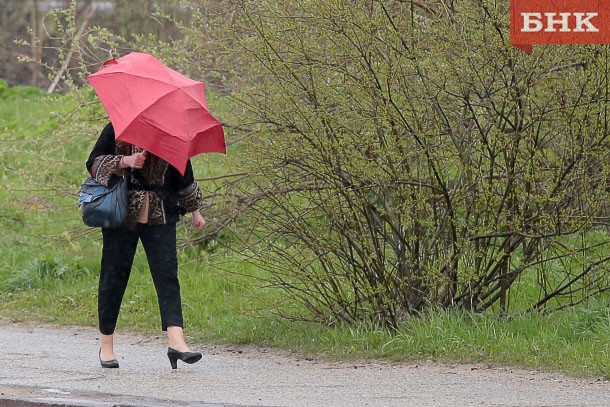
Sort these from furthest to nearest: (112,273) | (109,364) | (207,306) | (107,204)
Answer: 1. (207,306)
2. (109,364)
3. (112,273)
4. (107,204)

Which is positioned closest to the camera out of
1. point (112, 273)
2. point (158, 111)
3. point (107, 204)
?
point (158, 111)

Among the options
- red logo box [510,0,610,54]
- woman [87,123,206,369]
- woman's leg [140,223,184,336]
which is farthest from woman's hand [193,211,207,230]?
red logo box [510,0,610,54]

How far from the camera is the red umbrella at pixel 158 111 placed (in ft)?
22.0

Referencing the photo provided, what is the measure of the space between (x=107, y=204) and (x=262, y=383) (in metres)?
1.39

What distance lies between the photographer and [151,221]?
7.05m

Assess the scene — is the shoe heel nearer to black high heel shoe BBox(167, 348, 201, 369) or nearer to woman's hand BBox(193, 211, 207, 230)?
black high heel shoe BBox(167, 348, 201, 369)

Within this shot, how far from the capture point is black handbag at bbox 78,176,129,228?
6.88 meters

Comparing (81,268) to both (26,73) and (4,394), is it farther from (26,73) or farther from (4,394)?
(26,73)

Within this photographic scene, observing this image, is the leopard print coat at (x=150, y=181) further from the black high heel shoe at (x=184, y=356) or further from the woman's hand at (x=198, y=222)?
the black high heel shoe at (x=184, y=356)

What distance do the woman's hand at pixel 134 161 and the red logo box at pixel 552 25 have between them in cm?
231

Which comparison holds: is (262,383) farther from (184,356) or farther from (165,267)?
(165,267)

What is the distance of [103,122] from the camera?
10.4 metres

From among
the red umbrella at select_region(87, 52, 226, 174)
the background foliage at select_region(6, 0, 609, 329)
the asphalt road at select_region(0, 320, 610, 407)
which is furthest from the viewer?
the background foliage at select_region(6, 0, 609, 329)

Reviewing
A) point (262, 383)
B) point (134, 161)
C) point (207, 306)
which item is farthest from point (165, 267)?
point (207, 306)
